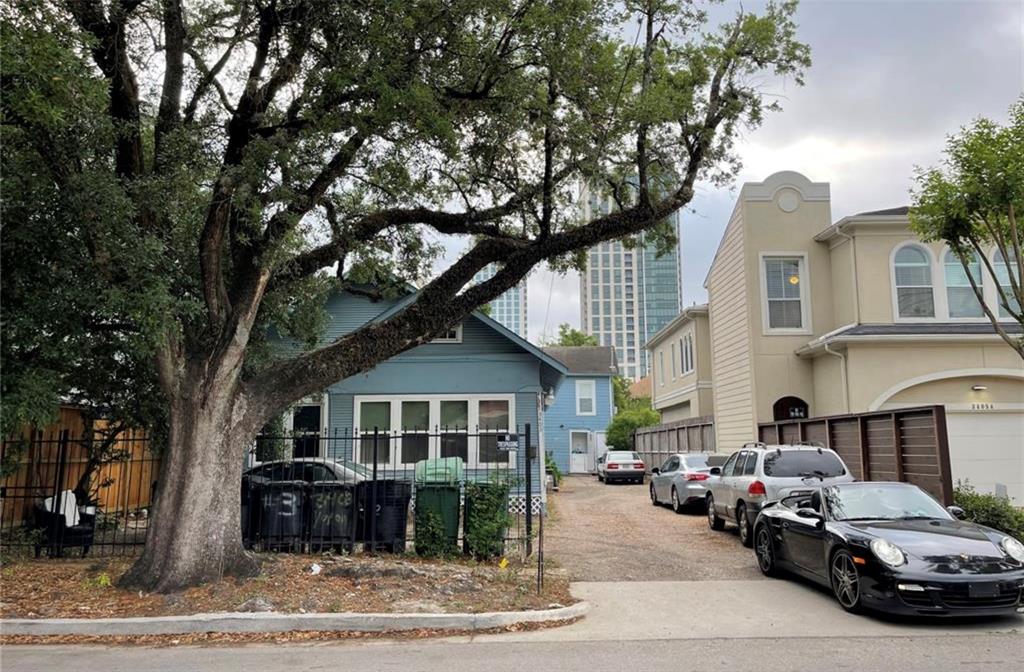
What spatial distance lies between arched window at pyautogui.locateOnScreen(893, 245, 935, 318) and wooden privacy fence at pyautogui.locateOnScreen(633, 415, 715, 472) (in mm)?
6737

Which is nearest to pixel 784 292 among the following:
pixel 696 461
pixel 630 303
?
pixel 696 461

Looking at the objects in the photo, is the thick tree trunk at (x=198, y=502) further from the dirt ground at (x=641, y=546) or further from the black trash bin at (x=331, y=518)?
the dirt ground at (x=641, y=546)

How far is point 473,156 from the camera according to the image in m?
11.1

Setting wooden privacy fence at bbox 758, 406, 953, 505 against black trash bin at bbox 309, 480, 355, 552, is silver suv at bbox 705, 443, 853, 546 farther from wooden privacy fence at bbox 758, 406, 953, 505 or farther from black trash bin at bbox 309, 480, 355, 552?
black trash bin at bbox 309, 480, 355, 552

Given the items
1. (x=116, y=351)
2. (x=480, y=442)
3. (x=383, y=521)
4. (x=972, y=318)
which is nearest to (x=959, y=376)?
(x=972, y=318)

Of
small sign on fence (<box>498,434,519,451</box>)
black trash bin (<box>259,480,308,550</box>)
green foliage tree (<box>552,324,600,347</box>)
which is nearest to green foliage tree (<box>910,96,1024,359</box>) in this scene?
small sign on fence (<box>498,434,519,451</box>)

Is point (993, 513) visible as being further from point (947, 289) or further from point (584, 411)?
point (584, 411)

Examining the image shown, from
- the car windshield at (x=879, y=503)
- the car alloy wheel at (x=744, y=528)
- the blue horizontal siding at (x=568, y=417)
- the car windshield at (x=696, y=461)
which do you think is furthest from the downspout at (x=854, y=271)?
the blue horizontal siding at (x=568, y=417)

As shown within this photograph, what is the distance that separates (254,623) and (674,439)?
21133 mm

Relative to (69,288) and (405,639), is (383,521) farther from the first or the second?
(69,288)

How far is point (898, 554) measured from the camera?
7246mm

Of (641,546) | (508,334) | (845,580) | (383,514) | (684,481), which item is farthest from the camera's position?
(508,334)

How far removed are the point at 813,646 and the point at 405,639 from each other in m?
3.92

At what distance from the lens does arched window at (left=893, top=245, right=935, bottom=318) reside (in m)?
18.0
